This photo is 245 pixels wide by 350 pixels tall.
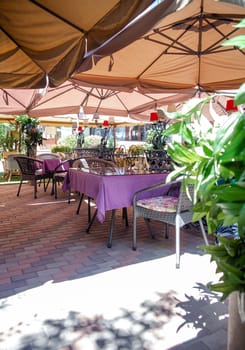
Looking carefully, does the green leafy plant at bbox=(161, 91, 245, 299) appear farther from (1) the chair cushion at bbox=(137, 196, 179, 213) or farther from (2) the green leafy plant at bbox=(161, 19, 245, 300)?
(1) the chair cushion at bbox=(137, 196, 179, 213)

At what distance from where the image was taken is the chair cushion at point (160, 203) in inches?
110

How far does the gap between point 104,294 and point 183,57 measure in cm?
326

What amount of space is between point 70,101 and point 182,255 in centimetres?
493

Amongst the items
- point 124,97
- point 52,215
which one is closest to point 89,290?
point 52,215

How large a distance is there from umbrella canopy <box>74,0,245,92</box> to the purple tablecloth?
1.27 m

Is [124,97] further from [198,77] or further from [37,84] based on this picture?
[37,84]

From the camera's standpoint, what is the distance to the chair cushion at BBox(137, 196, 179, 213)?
2786 millimetres

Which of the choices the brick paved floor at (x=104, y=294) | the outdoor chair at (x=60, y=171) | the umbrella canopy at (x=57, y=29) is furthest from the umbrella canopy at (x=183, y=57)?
the outdoor chair at (x=60, y=171)

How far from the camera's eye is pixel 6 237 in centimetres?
345

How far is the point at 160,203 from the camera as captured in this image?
117 inches

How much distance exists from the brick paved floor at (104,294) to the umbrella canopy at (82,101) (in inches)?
114

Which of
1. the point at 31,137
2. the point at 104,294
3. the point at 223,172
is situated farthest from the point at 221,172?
the point at 31,137

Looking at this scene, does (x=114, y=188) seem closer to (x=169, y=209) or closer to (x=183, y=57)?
(x=169, y=209)

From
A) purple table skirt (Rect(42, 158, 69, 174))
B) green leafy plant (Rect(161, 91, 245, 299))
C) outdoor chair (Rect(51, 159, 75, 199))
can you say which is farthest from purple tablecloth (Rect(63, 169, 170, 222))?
purple table skirt (Rect(42, 158, 69, 174))
